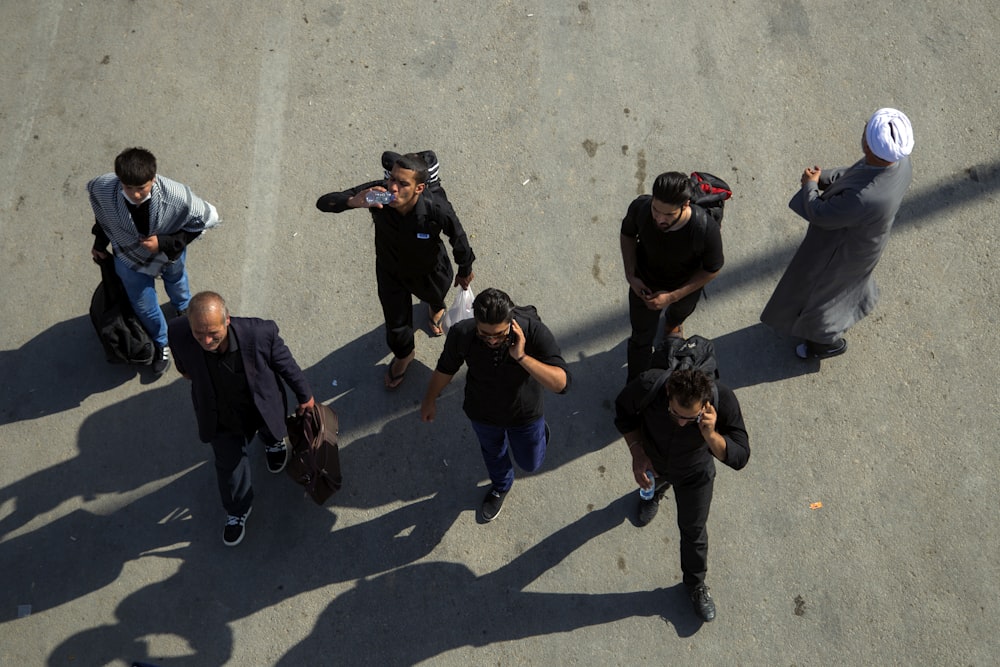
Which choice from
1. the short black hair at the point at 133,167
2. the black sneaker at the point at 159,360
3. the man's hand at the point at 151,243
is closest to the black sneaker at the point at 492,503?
the black sneaker at the point at 159,360

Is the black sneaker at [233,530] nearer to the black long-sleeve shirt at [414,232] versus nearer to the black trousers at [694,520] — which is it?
the black long-sleeve shirt at [414,232]

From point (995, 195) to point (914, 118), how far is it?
0.83 m

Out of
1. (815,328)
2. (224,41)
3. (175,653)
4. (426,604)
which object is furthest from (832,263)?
(224,41)

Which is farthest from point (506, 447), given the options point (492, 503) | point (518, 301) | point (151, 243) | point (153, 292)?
point (153, 292)

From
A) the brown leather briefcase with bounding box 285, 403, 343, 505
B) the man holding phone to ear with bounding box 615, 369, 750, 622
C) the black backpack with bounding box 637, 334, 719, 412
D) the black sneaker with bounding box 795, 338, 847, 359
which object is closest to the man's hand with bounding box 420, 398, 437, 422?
the brown leather briefcase with bounding box 285, 403, 343, 505

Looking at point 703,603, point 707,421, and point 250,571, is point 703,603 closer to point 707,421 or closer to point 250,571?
point 707,421

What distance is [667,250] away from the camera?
15.4ft

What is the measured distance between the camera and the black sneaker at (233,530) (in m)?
5.13

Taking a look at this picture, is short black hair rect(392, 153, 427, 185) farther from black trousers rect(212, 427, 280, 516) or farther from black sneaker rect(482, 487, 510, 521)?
black sneaker rect(482, 487, 510, 521)

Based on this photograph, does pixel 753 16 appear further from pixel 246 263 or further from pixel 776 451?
pixel 246 263

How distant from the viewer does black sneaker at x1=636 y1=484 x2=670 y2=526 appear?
5180mm

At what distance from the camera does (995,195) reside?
620 cm

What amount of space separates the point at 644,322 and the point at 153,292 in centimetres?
307

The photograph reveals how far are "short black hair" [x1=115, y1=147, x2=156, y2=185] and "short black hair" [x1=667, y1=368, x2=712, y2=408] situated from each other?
3.02 metres
